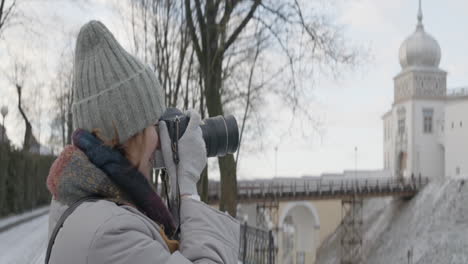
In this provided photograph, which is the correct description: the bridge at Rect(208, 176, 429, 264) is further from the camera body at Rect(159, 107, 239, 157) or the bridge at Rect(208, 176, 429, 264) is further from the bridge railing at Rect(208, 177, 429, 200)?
the camera body at Rect(159, 107, 239, 157)

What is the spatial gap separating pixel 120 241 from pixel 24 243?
1082 centimetres

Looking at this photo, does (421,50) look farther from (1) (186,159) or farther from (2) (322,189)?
(1) (186,159)

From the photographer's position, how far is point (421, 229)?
34812 millimetres

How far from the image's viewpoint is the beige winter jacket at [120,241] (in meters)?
1.18

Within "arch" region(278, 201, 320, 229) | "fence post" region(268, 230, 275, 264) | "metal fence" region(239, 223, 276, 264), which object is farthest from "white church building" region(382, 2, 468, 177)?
"fence post" region(268, 230, 275, 264)

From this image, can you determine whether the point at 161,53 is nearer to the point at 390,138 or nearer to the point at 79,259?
the point at 79,259

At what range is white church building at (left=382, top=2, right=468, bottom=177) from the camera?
52.9 metres

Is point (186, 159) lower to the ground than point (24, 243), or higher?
higher

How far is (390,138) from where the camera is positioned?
59.3m

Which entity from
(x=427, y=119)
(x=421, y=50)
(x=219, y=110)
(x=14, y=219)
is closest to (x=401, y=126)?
(x=427, y=119)

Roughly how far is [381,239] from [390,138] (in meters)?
23.1

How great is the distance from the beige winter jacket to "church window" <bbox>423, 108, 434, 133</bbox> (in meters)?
56.0

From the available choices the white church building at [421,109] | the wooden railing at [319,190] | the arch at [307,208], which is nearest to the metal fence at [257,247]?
the wooden railing at [319,190]

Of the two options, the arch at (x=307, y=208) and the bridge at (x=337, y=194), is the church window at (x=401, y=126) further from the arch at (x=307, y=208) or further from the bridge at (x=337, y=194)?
the arch at (x=307, y=208)
